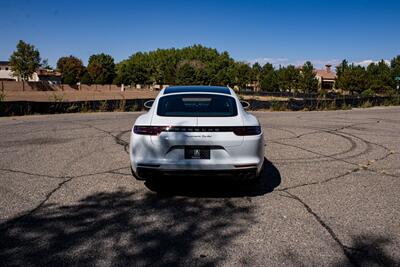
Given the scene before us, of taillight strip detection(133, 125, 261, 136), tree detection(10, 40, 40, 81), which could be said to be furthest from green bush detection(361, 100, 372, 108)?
tree detection(10, 40, 40, 81)

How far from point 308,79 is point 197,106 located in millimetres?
78079

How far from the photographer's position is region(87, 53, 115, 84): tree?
103m

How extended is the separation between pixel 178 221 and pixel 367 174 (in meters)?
3.90

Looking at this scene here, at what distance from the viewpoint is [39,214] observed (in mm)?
4273

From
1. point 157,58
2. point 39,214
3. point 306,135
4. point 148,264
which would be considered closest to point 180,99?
point 39,214

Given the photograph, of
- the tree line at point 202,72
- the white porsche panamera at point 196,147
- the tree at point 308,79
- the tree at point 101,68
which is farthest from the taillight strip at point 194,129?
the tree at point 101,68

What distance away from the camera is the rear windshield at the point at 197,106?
504cm

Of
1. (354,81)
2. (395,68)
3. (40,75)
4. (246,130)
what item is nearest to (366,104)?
(246,130)

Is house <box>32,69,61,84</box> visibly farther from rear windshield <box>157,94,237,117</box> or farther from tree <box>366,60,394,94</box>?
rear windshield <box>157,94,237,117</box>

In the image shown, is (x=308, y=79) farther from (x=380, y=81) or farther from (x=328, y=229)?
(x=328, y=229)

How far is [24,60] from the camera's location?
256ft

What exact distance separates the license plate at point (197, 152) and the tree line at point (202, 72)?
68513 millimetres

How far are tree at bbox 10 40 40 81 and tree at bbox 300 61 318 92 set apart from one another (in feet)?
190

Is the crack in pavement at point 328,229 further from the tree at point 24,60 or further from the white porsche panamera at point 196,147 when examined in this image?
the tree at point 24,60
